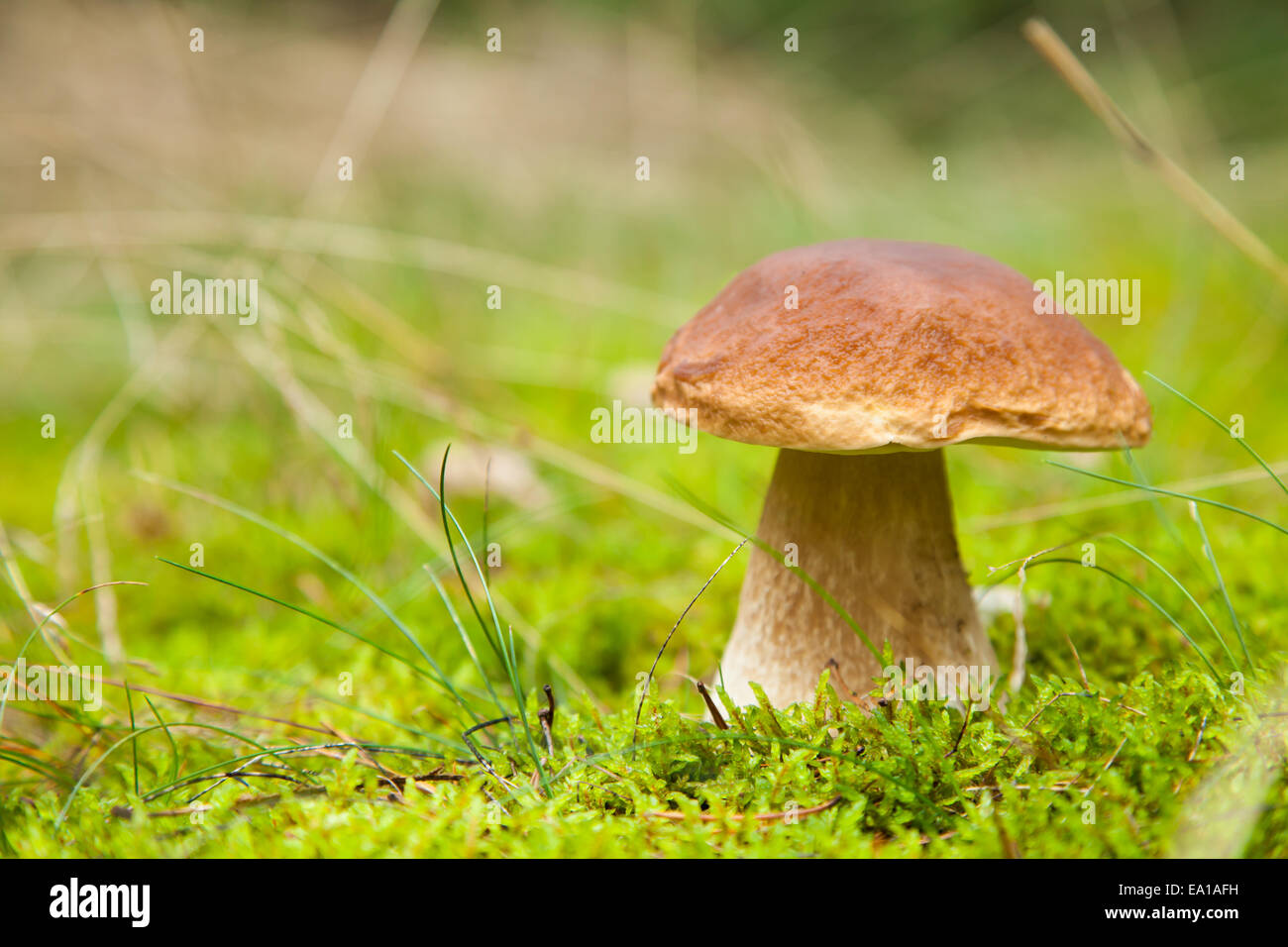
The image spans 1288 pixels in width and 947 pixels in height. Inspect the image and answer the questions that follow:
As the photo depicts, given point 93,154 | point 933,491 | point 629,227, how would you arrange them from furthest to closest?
1. point 629,227
2. point 93,154
3. point 933,491

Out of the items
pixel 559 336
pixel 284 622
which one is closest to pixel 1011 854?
pixel 284 622

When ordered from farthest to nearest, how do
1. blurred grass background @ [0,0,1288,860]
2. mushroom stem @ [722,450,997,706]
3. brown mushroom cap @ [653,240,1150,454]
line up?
1. blurred grass background @ [0,0,1288,860]
2. mushroom stem @ [722,450,997,706]
3. brown mushroom cap @ [653,240,1150,454]

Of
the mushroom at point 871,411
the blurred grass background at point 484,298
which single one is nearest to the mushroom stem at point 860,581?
the mushroom at point 871,411

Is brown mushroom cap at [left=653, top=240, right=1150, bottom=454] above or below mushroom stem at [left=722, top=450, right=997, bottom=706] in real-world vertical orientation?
above

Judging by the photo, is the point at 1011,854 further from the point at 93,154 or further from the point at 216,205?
the point at 216,205

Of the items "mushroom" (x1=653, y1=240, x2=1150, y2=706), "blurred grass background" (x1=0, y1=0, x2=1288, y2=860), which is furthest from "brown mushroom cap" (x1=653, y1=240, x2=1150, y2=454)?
"blurred grass background" (x1=0, y1=0, x2=1288, y2=860)

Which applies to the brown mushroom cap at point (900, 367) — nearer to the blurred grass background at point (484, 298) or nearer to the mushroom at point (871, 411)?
the mushroom at point (871, 411)

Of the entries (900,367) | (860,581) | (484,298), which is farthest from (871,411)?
(484,298)

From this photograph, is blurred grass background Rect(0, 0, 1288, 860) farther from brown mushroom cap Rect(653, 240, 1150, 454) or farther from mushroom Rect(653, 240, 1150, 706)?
brown mushroom cap Rect(653, 240, 1150, 454)
